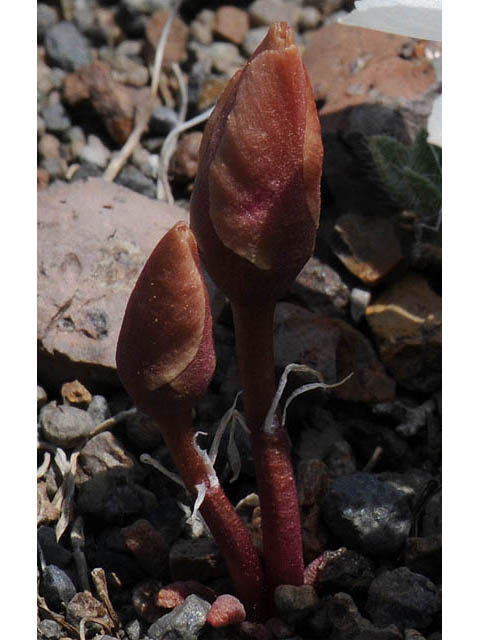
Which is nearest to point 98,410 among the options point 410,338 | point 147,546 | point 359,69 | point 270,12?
point 147,546

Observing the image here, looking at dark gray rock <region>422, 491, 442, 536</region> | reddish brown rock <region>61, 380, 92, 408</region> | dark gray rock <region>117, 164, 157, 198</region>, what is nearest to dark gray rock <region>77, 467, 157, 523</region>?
reddish brown rock <region>61, 380, 92, 408</region>

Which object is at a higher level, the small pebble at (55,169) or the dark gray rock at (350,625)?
the small pebble at (55,169)

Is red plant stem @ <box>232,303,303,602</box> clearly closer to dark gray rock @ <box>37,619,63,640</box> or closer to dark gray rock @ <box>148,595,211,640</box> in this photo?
dark gray rock @ <box>148,595,211,640</box>

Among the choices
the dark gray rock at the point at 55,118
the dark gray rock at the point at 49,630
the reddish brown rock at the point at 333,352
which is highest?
the dark gray rock at the point at 55,118

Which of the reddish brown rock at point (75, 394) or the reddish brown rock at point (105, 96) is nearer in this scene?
the reddish brown rock at point (75, 394)

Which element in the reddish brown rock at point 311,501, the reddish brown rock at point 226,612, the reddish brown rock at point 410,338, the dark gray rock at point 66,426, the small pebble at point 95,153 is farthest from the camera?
the small pebble at point 95,153

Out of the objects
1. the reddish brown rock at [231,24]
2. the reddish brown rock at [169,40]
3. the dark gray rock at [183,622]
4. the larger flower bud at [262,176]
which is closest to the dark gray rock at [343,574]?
the dark gray rock at [183,622]

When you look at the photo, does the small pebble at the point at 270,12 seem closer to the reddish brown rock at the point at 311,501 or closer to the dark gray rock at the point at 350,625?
the reddish brown rock at the point at 311,501

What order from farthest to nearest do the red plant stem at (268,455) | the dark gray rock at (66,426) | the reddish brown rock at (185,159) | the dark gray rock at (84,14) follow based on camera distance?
the dark gray rock at (84,14) < the reddish brown rock at (185,159) < the dark gray rock at (66,426) < the red plant stem at (268,455)
